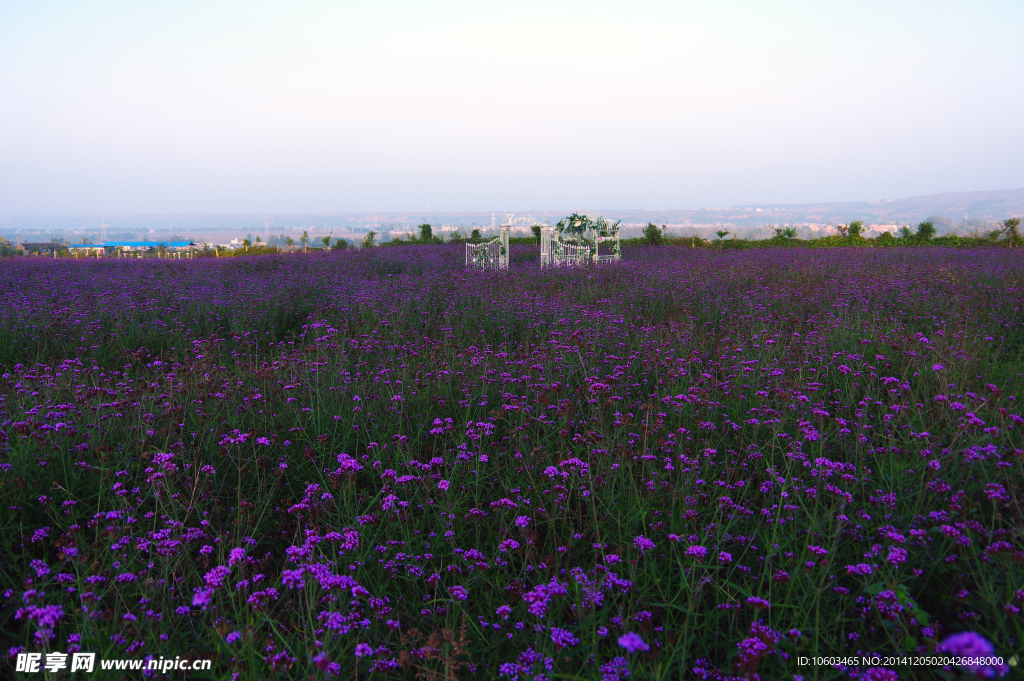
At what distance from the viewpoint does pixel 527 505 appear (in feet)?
7.63

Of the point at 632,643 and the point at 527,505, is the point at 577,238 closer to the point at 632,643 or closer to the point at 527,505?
the point at 527,505

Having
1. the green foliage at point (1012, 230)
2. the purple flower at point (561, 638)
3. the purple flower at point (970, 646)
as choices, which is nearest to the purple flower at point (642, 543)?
the purple flower at point (561, 638)

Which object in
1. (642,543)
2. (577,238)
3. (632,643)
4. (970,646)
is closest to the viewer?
(970,646)

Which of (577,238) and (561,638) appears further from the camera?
(577,238)

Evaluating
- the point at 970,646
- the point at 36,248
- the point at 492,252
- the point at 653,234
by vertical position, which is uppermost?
the point at 653,234

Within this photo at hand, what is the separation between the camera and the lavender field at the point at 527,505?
1582 millimetres

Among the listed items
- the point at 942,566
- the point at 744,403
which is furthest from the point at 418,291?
the point at 942,566

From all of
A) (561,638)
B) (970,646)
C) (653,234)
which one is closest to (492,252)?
(653,234)

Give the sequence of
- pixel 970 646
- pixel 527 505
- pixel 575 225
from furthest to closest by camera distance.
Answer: pixel 575 225, pixel 527 505, pixel 970 646

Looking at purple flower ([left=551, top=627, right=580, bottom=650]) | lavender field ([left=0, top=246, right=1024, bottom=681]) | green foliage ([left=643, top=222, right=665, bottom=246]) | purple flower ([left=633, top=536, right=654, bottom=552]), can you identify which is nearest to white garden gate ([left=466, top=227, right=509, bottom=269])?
lavender field ([left=0, top=246, right=1024, bottom=681])

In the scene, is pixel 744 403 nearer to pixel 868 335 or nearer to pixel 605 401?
pixel 605 401

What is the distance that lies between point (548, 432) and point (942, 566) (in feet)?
5.86

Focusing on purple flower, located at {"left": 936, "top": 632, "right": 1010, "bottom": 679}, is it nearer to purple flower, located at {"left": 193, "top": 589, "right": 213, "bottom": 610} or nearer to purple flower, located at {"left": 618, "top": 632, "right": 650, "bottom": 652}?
purple flower, located at {"left": 618, "top": 632, "right": 650, "bottom": 652}

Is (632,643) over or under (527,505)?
over
